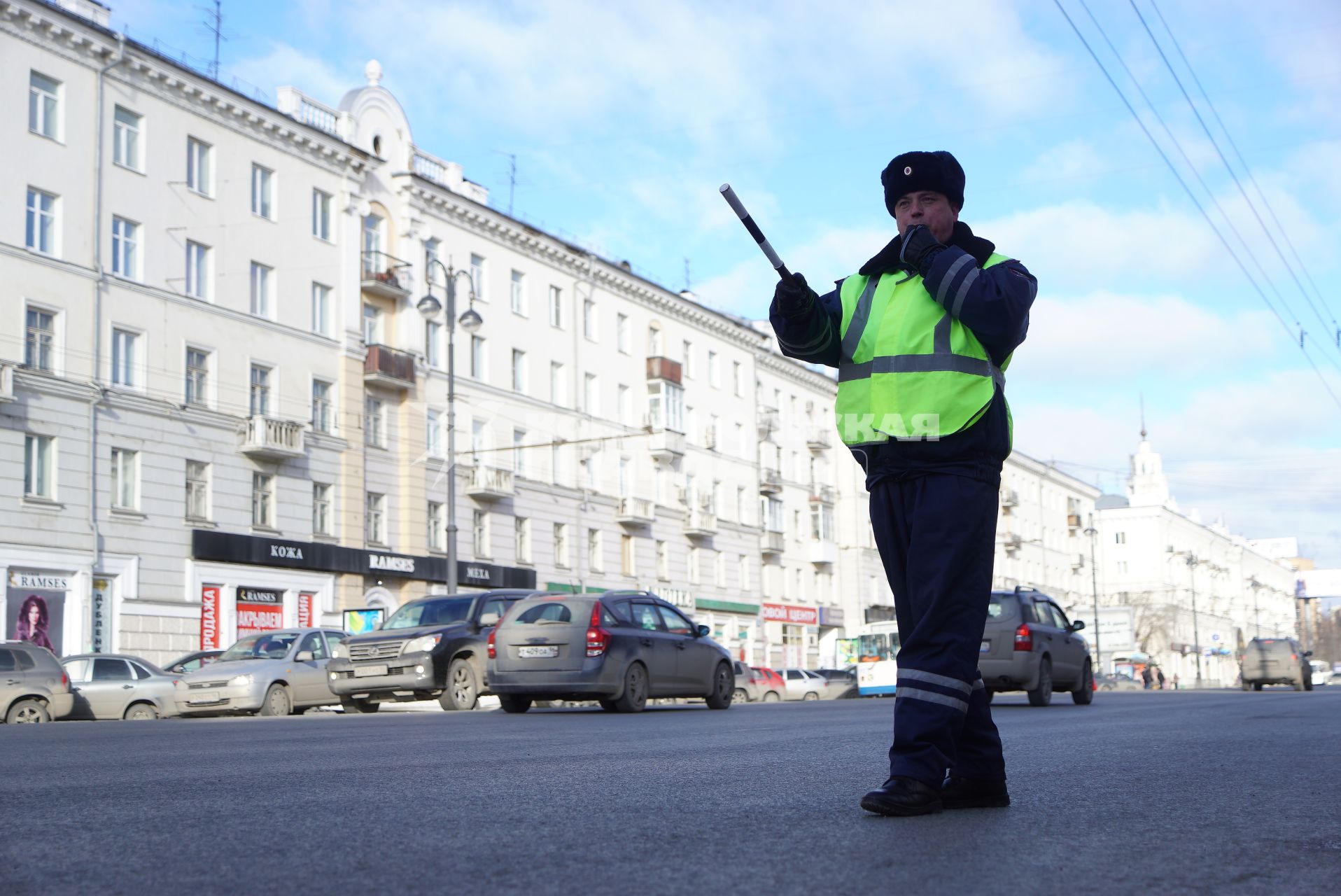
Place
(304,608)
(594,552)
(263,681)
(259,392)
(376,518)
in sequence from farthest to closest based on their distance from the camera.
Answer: (594,552) → (376,518) → (304,608) → (259,392) → (263,681)

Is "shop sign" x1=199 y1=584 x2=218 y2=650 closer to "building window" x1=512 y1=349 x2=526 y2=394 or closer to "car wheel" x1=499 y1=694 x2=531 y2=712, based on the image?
"building window" x1=512 y1=349 x2=526 y2=394

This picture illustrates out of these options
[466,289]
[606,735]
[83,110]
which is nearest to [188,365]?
[83,110]

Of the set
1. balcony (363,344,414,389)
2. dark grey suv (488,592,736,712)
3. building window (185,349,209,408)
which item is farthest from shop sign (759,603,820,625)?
dark grey suv (488,592,736,712)

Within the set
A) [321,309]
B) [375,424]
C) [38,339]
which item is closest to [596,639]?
[38,339]

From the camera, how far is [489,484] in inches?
1987

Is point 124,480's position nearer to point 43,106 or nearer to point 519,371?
point 43,106

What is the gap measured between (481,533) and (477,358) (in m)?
5.77

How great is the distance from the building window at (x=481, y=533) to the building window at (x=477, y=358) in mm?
4419

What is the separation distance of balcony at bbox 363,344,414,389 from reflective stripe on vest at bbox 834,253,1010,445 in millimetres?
42136

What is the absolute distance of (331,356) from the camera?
148ft

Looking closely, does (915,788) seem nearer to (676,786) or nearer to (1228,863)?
(1228,863)

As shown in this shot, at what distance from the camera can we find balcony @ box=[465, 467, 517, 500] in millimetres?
50062

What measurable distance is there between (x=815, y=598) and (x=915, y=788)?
71.7 m

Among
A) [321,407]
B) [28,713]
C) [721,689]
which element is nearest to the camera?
[721,689]
